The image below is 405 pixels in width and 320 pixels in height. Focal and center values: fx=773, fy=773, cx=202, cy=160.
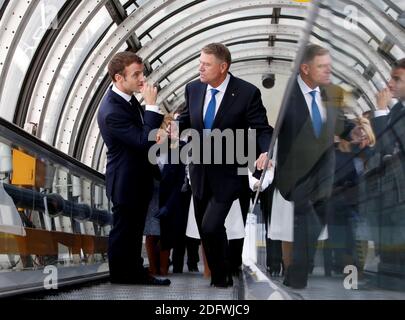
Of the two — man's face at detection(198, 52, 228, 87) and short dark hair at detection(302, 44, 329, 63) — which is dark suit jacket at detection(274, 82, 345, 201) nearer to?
short dark hair at detection(302, 44, 329, 63)

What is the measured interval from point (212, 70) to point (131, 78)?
598mm

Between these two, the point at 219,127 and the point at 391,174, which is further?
the point at 219,127

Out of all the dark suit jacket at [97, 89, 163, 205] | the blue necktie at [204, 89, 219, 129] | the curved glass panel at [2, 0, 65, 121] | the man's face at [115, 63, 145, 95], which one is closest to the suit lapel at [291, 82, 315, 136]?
the blue necktie at [204, 89, 219, 129]

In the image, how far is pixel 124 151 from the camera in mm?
5238

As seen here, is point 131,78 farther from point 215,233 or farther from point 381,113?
point 381,113

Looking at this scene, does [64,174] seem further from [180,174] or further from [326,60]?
[326,60]

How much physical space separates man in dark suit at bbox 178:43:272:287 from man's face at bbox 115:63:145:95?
419mm

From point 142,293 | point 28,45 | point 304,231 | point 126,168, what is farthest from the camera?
point 28,45

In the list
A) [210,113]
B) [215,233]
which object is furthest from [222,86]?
[215,233]

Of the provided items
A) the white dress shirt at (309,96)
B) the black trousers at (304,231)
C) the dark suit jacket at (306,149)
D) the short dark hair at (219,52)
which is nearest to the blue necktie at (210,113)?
the short dark hair at (219,52)

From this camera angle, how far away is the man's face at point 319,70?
244cm

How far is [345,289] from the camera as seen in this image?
2.68m

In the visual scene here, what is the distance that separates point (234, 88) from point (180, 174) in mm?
2284
